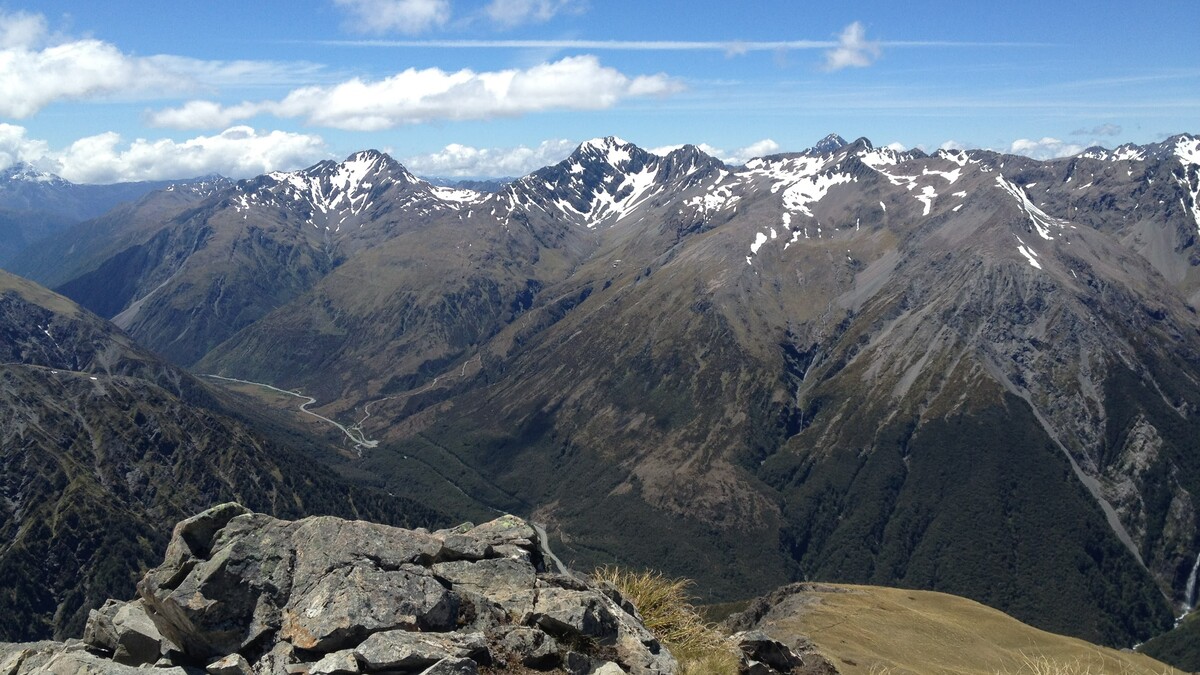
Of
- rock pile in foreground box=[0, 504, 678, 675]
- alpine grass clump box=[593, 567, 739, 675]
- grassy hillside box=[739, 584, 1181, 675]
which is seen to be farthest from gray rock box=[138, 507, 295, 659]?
grassy hillside box=[739, 584, 1181, 675]

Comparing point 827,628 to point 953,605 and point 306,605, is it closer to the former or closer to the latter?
point 953,605

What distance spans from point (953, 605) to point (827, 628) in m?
41.4

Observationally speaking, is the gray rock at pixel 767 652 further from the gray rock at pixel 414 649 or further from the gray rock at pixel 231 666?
the gray rock at pixel 231 666

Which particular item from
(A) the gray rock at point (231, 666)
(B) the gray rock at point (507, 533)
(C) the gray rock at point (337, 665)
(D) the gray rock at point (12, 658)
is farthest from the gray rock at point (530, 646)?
(D) the gray rock at point (12, 658)

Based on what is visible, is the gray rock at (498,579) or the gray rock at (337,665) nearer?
the gray rock at (337,665)

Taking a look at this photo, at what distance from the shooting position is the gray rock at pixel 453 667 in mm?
20609

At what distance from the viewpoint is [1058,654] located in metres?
79.1

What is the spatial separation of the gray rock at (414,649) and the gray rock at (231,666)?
3986mm

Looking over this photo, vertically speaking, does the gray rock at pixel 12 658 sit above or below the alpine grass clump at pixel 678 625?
below

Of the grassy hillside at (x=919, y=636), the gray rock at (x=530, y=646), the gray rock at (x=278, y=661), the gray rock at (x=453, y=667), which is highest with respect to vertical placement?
the gray rock at (x=453, y=667)

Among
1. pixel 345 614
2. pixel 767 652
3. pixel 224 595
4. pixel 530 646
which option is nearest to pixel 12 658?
pixel 224 595

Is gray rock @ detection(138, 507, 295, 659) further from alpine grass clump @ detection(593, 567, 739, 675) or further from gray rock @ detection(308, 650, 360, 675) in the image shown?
alpine grass clump @ detection(593, 567, 739, 675)

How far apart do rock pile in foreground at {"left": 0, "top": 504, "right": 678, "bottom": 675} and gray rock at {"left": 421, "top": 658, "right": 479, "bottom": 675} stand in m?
0.03

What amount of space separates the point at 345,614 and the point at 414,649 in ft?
9.92
